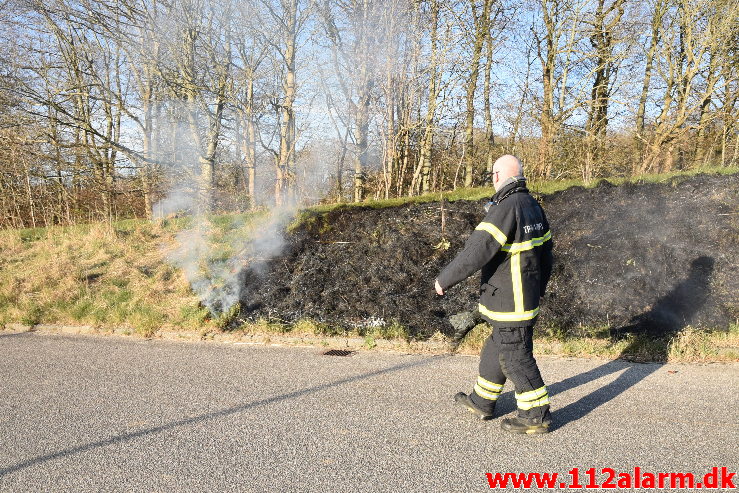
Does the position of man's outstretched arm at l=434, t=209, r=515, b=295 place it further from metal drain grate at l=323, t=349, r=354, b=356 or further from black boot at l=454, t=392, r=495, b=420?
metal drain grate at l=323, t=349, r=354, b=356

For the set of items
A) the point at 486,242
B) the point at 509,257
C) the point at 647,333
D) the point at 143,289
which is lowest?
the point at 647,333

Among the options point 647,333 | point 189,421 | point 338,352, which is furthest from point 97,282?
point 647,333

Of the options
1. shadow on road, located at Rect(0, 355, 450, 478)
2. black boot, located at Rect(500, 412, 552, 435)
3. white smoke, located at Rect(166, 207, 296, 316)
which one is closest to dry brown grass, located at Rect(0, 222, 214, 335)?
white smoke, located at Rect(166, 207, 296, 316)

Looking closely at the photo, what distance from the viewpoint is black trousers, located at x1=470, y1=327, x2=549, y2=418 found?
125 inches

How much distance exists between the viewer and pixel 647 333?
17.4ft

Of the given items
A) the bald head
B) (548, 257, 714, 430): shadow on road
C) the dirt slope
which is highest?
the bald head

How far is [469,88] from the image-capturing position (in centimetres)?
1351

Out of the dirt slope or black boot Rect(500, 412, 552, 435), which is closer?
black boot Rect(500, 412, 552, 435)

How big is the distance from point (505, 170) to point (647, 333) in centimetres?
328

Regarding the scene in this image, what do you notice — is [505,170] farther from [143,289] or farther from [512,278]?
[143,289]

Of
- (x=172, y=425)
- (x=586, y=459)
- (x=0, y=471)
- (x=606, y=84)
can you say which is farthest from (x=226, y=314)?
(x=606, y=84)

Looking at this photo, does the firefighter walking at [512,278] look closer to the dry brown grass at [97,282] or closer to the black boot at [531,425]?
the black boot at [531,425]

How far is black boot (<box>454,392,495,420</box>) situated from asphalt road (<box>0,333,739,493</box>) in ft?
0.24

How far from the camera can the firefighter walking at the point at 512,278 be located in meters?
3.16
